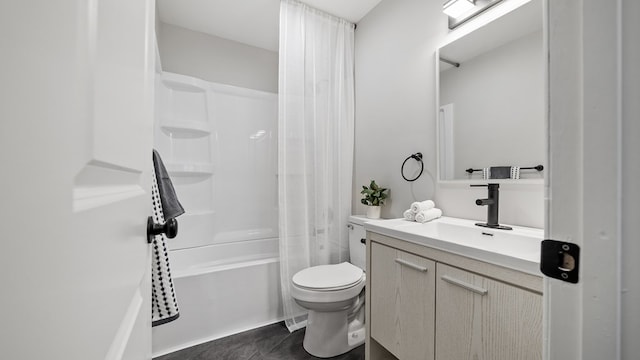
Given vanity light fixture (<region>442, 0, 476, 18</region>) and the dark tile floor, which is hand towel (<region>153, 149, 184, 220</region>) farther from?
vanity light fixture (<region>442, 0, 476, 18</region>)

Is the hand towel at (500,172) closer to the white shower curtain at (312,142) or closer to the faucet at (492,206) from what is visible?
the faucet at (492,206)

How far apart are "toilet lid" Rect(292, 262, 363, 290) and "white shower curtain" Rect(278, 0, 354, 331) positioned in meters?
0.24

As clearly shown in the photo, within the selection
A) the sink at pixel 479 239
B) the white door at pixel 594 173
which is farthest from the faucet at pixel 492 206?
the white door at pixel 594 173

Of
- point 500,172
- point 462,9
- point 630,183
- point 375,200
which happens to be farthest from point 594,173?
point 375,200

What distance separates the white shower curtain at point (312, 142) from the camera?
1.88 meters

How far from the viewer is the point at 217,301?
1729mm

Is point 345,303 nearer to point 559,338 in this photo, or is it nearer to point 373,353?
point 373,353

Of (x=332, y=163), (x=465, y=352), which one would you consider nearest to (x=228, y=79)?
(x=332, y=163)

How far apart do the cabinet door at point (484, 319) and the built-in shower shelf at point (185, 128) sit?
2.14 m

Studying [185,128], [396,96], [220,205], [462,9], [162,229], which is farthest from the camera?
[220,205]

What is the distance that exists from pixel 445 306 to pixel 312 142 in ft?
4.57

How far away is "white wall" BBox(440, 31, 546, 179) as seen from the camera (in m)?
1.12

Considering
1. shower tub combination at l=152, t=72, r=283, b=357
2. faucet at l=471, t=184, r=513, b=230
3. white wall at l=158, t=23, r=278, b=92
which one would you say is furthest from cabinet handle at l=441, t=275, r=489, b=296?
white wall at l=158, t=23, r=278, b=92

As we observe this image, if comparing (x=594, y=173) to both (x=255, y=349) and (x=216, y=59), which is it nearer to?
(x=255, y=349)
